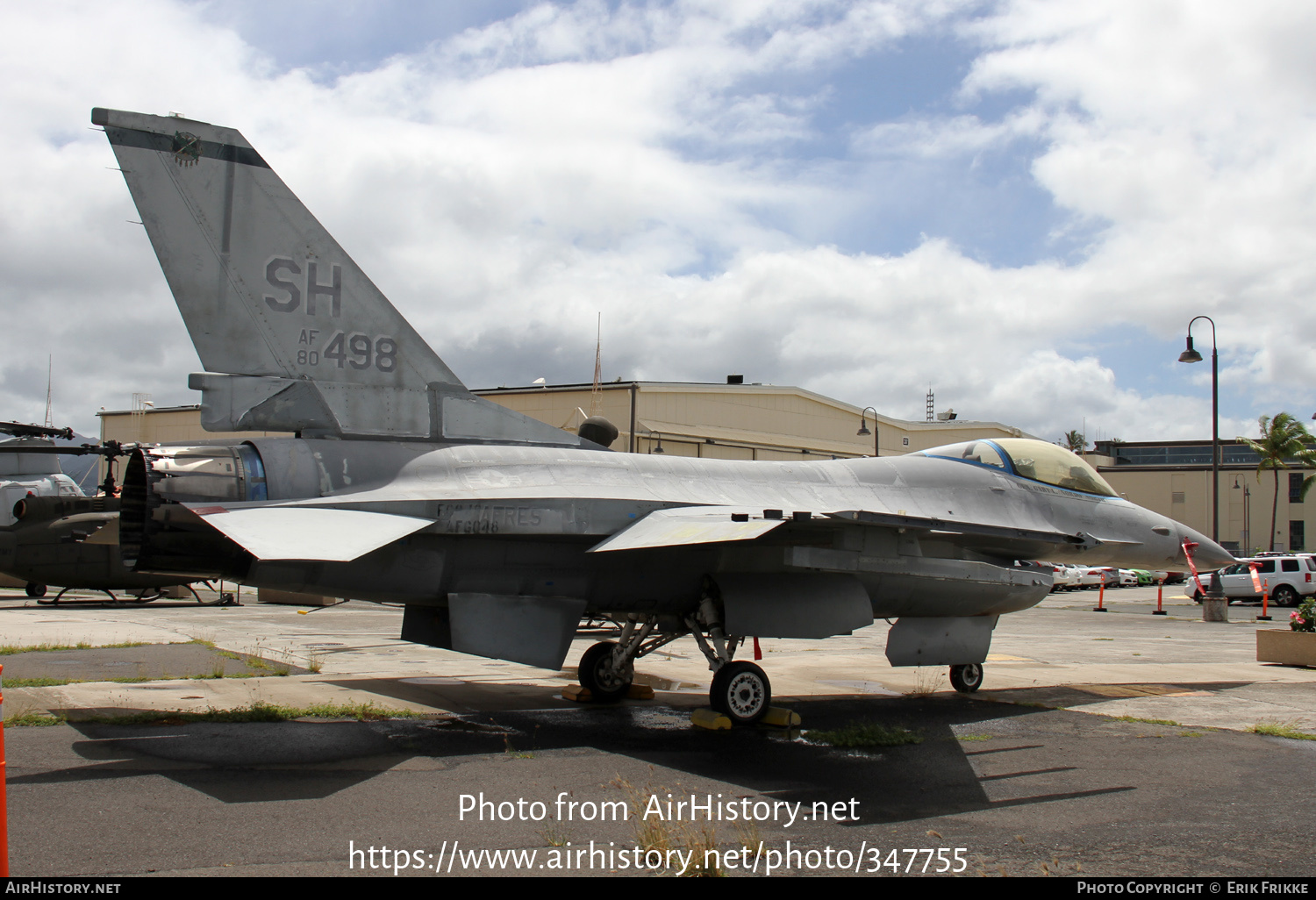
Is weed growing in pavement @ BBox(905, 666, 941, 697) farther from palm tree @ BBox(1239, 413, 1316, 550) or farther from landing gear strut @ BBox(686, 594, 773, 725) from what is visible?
palm tree @ BBox(1239, 413, 1316, 550)

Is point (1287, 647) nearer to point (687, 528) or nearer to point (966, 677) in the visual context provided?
point (966, 677)

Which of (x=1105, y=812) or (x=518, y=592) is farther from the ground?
(x=518, y=592)

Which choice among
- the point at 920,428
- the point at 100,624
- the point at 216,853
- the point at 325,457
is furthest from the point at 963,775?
the point at 920,428

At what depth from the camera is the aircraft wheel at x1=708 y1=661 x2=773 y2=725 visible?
9164mm

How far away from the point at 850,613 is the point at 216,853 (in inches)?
248

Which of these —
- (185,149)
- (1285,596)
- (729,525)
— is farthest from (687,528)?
(1285,596)

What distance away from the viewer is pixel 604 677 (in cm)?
1086

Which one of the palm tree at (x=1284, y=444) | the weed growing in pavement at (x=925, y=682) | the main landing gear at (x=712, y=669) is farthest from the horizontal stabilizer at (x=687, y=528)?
the palm tree at (x=1284, y=444)

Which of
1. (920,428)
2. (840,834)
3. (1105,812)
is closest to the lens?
(840,834)

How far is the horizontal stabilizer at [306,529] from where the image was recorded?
21.2ft

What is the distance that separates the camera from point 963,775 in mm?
7387

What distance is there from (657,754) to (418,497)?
3053 millimetres

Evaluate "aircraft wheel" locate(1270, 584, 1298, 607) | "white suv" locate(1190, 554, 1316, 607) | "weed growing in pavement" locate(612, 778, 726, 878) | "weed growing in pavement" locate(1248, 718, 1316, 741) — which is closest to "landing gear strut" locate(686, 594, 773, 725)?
"weed growing in pavement" locate(612, 778, 726, 878)

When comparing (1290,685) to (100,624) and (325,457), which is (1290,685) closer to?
(325,457)
